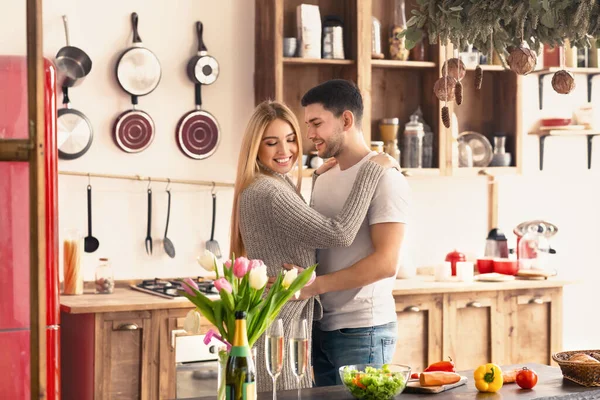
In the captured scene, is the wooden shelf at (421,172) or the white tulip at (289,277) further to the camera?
the wooden shelf at (421,172)

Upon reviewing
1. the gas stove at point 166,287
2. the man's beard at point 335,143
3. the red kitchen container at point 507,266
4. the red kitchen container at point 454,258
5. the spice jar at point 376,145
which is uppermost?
the spice jar at point 376,145

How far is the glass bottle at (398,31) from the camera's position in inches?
194

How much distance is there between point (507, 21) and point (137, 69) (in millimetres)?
2609

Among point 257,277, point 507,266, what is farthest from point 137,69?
point 257,277

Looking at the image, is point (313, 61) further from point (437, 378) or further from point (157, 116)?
point (437, 378)

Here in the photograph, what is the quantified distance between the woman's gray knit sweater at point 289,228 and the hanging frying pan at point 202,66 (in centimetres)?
177

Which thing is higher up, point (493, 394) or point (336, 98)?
point (336, 98)

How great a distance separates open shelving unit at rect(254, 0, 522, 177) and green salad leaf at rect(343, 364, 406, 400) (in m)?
2.18

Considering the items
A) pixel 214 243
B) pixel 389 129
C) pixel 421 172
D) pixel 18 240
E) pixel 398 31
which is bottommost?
pixel 214 243

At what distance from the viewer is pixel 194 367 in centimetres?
409

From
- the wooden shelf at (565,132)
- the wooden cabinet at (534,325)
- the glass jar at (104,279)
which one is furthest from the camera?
the wooden shelf at (565,132)

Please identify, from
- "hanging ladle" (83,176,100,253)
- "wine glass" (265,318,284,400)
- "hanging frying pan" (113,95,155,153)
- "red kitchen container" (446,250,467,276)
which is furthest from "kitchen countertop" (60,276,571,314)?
"wine glass" (265,318,284,400)

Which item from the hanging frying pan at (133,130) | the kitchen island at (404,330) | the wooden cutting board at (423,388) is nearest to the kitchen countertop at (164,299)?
the kitchen island at (404,330)

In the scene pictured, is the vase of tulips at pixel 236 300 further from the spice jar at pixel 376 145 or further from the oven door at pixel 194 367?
the spice jar at pixel 376 145
